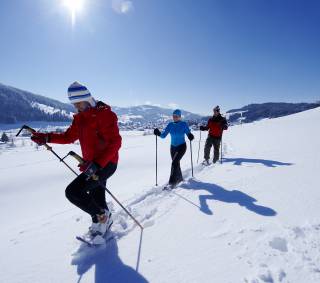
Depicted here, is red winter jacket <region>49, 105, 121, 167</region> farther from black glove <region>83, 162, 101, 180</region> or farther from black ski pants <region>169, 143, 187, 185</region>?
black ski pants <region>169, 143, 187, 185</region>

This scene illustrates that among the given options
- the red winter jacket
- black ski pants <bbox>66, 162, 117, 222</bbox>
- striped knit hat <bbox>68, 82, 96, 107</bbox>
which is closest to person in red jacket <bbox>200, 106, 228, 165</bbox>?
black ski pants <bbox>66, 162, 117, 222</bbox>

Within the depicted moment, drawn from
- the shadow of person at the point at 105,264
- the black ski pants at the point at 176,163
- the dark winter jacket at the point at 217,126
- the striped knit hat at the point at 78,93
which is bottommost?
the shadow of person at the point at 105,264

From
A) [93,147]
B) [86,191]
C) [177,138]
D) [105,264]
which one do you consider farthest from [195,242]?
[177,138]

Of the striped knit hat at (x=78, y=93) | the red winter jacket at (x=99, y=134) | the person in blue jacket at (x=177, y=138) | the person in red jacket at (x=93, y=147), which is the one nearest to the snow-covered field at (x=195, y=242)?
the person in red jacket at (x=93, y=147)

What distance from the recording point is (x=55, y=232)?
4.73 metres

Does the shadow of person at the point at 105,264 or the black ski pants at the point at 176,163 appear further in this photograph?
the black ski pants at the point at 176,163

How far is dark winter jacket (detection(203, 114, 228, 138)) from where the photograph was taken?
11.9 metres

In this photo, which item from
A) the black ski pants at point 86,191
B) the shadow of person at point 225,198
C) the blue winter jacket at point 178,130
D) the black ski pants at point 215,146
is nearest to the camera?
the black ski pants at point 86,191

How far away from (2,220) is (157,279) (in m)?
7.43

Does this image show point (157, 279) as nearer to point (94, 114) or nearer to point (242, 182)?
point (94, 114)

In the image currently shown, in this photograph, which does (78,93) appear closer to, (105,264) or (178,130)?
(105,264)

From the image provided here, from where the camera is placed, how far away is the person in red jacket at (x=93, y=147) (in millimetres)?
3965

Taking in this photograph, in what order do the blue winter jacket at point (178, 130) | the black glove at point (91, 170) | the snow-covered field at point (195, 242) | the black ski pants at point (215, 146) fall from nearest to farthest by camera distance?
the snow-covered field at point (195, 242), the black glove at point (91, 170), the blue winter jacket at point (178, 130), the black ski pants at point (215, 146)

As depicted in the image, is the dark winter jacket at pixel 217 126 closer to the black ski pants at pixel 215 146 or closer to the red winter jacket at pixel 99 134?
the black ski pants at pixel 215 146
